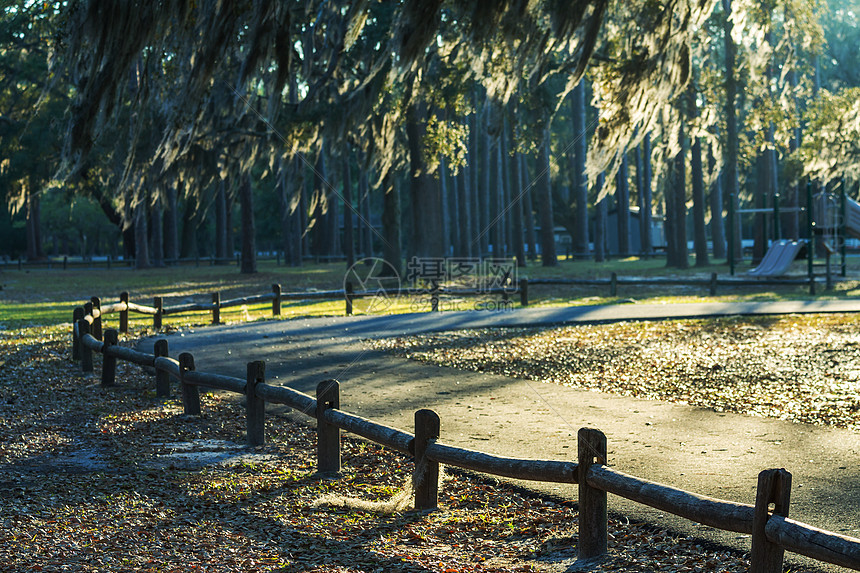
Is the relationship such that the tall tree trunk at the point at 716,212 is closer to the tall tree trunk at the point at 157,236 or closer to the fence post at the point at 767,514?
the tall tree trunk at the point at 157,236

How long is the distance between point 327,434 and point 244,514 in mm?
1194

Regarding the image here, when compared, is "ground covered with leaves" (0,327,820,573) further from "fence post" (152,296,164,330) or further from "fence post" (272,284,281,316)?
"fence post" (272,284,281,316)

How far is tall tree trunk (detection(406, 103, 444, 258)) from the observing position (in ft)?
90.7

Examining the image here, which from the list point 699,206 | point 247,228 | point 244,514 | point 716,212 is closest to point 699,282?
point 699,206

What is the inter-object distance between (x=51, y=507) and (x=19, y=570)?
1.36 metres

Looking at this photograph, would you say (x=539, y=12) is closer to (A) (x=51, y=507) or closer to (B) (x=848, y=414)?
(B) (x=848, y=414)

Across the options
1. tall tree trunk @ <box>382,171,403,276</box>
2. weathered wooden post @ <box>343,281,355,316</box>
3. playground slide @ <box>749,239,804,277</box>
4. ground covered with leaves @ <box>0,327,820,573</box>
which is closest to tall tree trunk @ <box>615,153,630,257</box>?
playground slide @ <box>749,239,804,277</box>

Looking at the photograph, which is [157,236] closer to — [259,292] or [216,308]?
[259,292]

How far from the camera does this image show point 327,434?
735 cm

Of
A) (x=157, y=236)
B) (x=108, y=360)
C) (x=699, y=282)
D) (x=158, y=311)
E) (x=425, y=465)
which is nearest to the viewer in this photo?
(x=425, y=465)

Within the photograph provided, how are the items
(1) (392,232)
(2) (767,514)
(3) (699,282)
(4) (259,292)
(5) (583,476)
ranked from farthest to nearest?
(1) (392,232) → (4) (259,292) → (3) (699,282) → (5) (583,476) → (2) (767,514)

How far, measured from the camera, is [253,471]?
7.53m

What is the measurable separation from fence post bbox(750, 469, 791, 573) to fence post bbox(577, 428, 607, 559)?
1125 millimetres

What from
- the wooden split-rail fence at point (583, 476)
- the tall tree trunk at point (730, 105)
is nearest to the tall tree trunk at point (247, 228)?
the tall tree trunk at point (730, 105)
